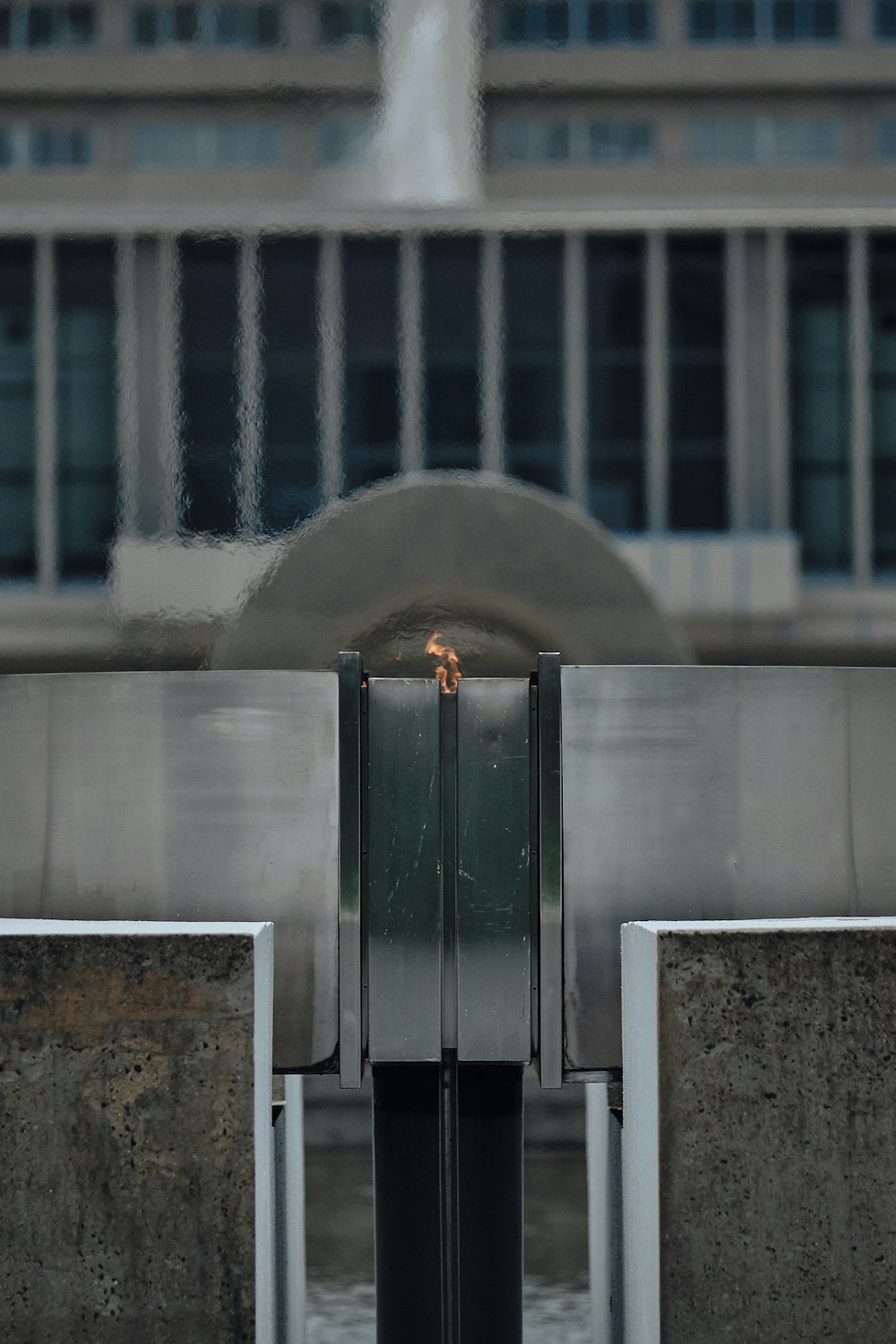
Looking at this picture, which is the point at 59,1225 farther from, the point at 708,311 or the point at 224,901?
the point at 708,311

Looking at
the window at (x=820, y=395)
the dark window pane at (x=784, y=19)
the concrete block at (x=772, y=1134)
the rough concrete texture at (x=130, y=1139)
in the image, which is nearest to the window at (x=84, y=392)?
Result: the window at (x=820, y=395)

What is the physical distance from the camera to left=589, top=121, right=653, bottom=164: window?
38500 millimetres

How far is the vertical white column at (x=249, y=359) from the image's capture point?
32.8 metres

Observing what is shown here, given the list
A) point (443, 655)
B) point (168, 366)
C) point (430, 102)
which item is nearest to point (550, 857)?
point (443, 655)

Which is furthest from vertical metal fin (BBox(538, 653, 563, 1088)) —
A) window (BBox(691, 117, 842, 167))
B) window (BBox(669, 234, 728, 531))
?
window (BBox(691, 117, 842, 167))

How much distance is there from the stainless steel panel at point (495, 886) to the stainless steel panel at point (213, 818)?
526 mm

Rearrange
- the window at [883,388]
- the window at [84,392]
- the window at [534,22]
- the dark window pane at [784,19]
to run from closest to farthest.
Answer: the window at [84,392]
the window at [883,388]
the window at [534,22]
the dark window pane at [784,19]

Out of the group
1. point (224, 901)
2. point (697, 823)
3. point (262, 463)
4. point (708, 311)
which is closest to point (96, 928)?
point (224, 901)

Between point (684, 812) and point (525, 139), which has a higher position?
point (525, 139)

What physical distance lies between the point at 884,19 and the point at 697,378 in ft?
43.6

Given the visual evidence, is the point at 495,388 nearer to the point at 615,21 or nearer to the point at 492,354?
the point at 492,354

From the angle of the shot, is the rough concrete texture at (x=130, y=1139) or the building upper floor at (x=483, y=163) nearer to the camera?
the rough concrete texture at (x=130, y=1139)

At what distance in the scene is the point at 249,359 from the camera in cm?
3344

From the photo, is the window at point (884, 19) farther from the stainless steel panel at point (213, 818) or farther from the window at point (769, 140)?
the stainless steel panel at point (213, 818)
